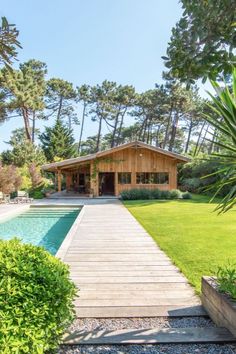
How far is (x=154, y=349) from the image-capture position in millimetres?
2809

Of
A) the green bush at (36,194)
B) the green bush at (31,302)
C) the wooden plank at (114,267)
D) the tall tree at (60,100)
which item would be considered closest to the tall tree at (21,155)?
the green bush at (36,194)

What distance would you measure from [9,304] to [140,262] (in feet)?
12.6

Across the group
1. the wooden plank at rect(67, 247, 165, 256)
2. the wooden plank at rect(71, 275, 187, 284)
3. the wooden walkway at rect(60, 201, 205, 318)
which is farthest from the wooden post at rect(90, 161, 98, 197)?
the wooden plank at rect(71, 275, 187, 284)

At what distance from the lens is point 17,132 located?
4669 cm

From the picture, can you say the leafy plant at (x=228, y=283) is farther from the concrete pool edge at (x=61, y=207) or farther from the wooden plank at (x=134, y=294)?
the concrete pool edge at (x=61, y=207)

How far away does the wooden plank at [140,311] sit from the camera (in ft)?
11.8

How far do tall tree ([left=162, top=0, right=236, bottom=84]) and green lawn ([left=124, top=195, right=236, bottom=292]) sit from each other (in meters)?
2.65

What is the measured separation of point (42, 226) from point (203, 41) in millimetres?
11063

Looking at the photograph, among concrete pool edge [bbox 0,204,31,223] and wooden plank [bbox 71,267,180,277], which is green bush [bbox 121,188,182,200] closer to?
concrete pool edge [bbox 0,204,31,223]

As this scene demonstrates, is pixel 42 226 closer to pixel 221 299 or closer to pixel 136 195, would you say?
pixel 136 195

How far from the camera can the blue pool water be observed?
1055 cm

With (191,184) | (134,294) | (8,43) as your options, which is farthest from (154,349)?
(191,184)

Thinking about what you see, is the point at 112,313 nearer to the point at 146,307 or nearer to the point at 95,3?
the point at 146,307

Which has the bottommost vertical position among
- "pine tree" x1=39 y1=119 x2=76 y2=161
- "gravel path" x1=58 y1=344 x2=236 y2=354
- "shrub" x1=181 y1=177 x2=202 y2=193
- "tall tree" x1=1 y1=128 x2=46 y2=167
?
"gravel path" x1=58 y1=344 x2=236 y2=354
